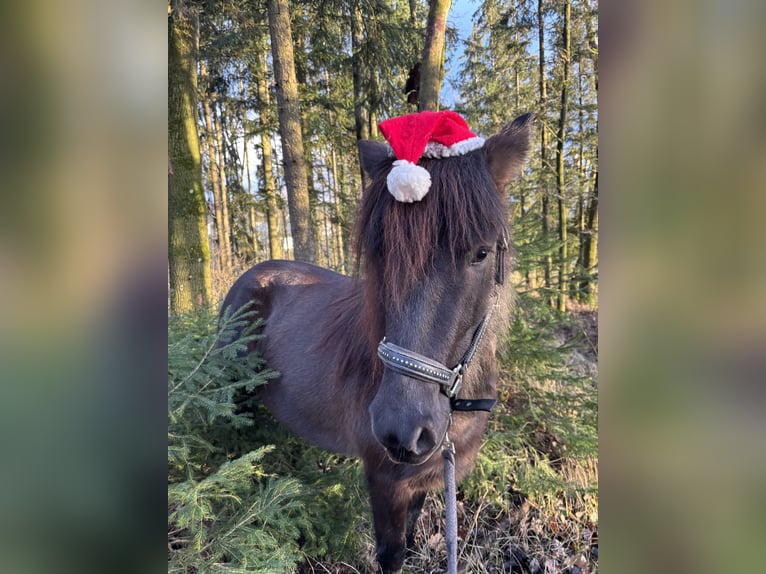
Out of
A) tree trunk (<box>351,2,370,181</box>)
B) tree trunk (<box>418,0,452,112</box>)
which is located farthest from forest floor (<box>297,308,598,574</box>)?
tree trunk (<box>351,2,370,181</box>)

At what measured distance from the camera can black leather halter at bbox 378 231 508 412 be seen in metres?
1.38

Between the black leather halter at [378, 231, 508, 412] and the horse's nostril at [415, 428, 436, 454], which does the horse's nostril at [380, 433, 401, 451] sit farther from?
the black leather halter at [378, 231, 508, 412]

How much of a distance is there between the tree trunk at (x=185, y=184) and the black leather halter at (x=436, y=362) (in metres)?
4.65

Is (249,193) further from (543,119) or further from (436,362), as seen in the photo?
(436,362)

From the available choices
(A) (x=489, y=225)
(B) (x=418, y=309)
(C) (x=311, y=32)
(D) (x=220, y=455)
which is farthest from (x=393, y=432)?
(C) (x=311, y=32)

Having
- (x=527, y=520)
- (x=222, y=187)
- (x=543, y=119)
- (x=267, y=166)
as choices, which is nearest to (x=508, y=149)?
(x=527, y=520)

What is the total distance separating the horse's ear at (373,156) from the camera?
5.95ft
